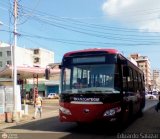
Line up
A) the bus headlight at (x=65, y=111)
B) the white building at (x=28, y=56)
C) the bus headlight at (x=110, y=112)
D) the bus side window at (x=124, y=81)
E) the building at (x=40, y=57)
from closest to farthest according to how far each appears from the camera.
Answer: the bus headlight at (x=110, y=112), the bus headlight at (x=65, y=111), the bus side window at (x=124, y=81), the white building at (x=28, y=56), the building at (x=40, y=57)

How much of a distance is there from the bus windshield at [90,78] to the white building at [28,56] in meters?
93.4

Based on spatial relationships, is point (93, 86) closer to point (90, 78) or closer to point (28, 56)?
point (90, 78)

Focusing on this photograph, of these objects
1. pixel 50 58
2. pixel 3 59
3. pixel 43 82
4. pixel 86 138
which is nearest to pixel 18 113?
pixel 86 138

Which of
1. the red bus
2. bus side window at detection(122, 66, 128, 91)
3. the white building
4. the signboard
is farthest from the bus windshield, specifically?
the white building

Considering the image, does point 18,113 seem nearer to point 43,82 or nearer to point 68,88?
point 68,88

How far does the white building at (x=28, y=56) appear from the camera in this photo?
11645 centimetres

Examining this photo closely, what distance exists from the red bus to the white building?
9346 cm

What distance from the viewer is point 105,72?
50.2 feet

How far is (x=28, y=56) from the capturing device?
4990 inches

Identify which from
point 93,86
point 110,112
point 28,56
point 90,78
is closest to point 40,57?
point 28,56

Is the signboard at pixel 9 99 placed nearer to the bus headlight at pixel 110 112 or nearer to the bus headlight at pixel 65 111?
the bus headlight at pixel 65 111

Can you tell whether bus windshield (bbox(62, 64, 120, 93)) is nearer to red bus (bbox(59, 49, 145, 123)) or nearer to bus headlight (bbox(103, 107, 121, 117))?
red bus (bbox(59, 49, 145, 123))

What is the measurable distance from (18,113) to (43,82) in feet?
267

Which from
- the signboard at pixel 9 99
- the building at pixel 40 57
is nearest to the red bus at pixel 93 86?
the signboard at pixel 9 99
